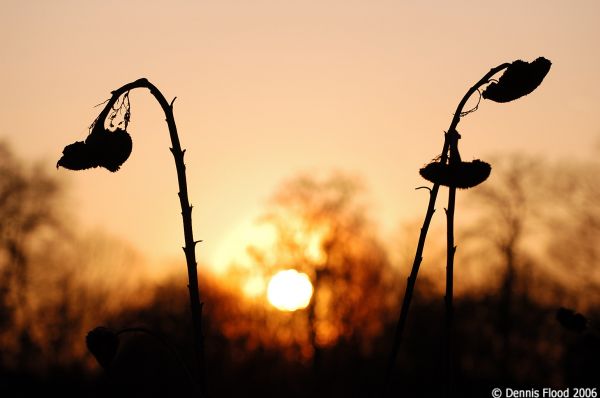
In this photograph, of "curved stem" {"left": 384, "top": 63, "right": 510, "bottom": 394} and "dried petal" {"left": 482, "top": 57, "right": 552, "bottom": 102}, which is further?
"dried petal" {"left": 482, "top": 57, "right": 552, "bottom": 102}

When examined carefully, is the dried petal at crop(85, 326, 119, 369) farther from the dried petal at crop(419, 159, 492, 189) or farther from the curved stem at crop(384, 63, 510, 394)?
the dried petal at crop(419, 159, 492, 189)

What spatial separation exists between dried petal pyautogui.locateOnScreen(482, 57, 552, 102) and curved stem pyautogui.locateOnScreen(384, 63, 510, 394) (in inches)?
5.6

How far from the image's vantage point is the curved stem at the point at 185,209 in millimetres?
4016

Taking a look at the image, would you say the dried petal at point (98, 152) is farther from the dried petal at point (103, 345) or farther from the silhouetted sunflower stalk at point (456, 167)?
the silhouetted sunflower stalk at point (456, 167)

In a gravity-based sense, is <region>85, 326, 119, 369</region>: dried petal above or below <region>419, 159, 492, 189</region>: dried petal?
below

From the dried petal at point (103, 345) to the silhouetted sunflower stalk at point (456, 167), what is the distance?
1354 millimetres

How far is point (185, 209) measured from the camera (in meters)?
4.32

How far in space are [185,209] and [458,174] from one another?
121 cm

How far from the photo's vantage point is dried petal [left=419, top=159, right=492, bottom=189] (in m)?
4.28

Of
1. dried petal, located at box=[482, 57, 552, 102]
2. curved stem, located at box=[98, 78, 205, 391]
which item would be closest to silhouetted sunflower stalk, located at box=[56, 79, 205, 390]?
curved stem, located at box=[98, 78, 205, 391]

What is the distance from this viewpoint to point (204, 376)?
395cm

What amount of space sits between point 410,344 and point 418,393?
8.68 meters

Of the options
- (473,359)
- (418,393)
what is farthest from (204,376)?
(473,359)


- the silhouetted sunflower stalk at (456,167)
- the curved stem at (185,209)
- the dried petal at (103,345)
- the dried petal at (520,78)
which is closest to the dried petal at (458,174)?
the silhouetted sunflower stalk at (456,167)
